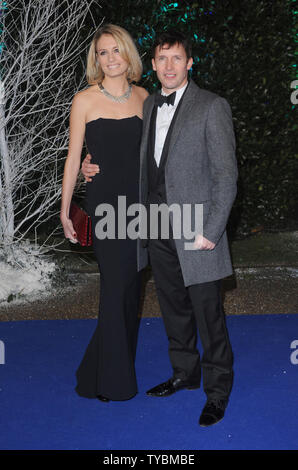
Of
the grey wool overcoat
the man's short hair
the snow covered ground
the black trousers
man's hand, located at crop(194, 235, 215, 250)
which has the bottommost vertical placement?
the snow covered ground

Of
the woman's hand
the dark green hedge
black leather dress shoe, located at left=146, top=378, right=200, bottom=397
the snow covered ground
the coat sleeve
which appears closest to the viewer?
the coat sleeve

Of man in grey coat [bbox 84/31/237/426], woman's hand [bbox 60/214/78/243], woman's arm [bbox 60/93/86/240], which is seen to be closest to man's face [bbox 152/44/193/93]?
man in grey coat [bbox 84/31/237/426]

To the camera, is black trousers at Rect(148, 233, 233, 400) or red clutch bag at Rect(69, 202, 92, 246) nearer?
black trousers at Rect(148, 233, 233, 400)

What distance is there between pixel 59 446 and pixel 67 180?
5.08ft

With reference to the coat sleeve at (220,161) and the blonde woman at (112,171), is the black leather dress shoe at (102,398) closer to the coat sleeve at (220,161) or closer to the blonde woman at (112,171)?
the blonde woman at (112,171)

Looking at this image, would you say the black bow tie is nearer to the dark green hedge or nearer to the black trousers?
the black trousers

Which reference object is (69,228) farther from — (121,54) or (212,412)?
(212,412)

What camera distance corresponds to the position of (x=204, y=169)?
338cm

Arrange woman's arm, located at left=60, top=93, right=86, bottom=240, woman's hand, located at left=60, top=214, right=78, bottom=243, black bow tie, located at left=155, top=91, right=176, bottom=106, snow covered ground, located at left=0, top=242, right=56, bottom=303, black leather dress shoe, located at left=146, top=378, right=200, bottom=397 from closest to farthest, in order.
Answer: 1. black bow tie, located at left=155, top=91, right=176, bottom=106
2. woman's arm, located at left=60, top=93, right=86, bottom=240
3. woman's hand, located at left=60, top=214, right=78, bottom=243
4. black leather dress shoe, located at left=146, top=378, right=200, bottom=397
5. snow covered ground, located at left=0, top=242, right=56, bottom=303

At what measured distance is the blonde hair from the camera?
3.46 metres

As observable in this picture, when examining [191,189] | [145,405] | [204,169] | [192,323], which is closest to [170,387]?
[145,405]

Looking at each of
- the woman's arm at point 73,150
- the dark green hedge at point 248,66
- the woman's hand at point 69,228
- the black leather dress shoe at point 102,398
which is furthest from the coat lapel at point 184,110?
the dark green hedge at point 248,66

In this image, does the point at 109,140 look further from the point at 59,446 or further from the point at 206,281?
the point at 59,446
